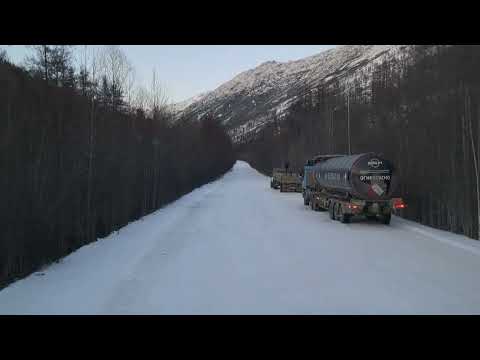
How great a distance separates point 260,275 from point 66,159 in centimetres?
620

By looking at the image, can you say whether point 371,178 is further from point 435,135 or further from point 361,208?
point 435,135

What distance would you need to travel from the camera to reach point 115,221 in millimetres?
14047

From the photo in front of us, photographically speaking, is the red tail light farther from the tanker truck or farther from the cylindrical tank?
the cylindrical tank

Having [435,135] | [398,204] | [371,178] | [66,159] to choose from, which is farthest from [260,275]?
[435,135]

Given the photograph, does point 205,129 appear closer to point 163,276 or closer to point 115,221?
point 115,221

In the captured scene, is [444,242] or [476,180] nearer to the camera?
[444,242]

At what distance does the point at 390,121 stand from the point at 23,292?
59.6 feet

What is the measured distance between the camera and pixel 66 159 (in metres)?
10.1

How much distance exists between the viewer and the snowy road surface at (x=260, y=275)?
18.8 ft

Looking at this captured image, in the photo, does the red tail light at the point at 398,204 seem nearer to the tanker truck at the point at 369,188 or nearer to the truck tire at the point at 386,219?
the tanker truck at the point at 369,188

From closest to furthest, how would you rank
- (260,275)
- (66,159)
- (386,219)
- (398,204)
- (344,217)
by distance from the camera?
(260,275) < (66,159) < (398,204) < (386,219) < (344,217)

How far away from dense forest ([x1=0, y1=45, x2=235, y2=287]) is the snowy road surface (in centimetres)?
→ 84
